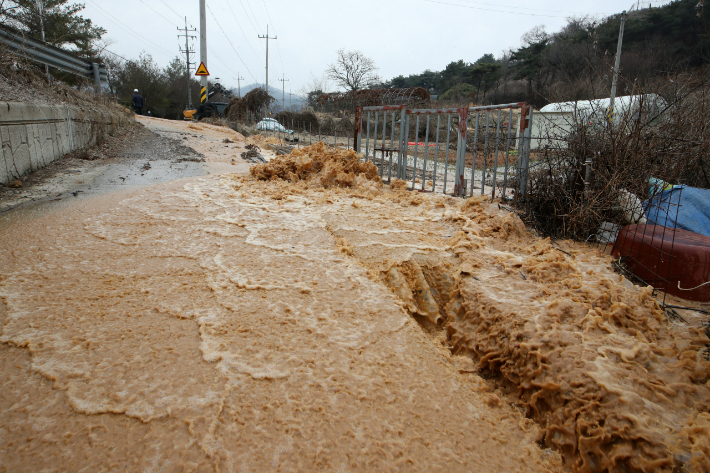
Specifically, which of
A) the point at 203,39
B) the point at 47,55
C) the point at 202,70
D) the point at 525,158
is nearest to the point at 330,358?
the point at 525,158

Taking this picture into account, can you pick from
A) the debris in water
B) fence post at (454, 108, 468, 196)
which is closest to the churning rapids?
fence post at (454, 108, 468, 196)

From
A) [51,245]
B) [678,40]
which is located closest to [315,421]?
[51,245]

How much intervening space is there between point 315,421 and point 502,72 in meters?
35.0

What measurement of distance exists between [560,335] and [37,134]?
6316 mm

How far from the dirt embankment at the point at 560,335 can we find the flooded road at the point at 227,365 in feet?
0.38

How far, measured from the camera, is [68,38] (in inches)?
729

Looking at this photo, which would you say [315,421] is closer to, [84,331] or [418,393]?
[418,393]

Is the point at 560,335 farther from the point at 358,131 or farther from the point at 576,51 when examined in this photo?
the point at 576,51

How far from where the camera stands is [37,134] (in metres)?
5.37

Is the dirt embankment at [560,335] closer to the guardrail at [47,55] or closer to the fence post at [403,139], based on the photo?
the fence post at [403,139]

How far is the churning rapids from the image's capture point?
1.55m

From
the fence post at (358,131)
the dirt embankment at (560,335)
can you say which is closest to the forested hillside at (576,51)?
the fence post at (358,131)

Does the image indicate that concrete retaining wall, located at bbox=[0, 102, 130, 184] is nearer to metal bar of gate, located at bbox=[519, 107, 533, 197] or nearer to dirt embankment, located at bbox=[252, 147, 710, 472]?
dirt embankment, located at bbox=[252, 147, 710, 472]

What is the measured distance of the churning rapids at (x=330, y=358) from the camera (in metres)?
1.55
